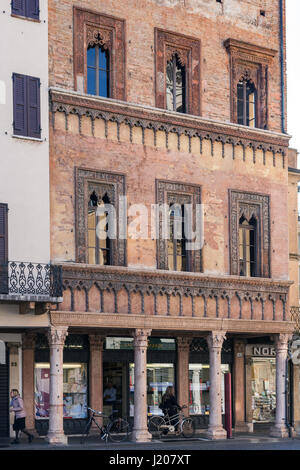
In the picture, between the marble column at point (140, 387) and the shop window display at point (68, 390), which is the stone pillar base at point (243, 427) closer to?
the marble column at point (140, 387)

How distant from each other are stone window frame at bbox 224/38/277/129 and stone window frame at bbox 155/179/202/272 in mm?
2776

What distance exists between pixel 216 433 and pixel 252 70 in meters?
10.7

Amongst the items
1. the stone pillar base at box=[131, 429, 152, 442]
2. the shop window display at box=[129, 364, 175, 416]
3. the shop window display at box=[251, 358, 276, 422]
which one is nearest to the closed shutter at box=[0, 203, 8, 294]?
the stone pillar base at box=[131, 429, 152, 442]

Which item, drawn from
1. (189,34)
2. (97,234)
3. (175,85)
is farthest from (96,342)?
(189,34)

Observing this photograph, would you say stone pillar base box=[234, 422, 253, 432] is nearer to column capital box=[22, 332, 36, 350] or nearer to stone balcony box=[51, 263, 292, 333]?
stone balcony box=[51, 263, 292, 333]

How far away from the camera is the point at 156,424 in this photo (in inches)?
1130

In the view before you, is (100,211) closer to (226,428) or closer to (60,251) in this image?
(60,251)

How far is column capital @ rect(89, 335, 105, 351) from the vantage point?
28703mm

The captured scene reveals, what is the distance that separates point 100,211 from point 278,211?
6183 millimetres

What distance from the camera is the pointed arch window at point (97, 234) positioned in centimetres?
2714

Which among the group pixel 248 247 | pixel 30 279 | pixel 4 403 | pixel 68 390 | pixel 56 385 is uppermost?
pixel 248 247

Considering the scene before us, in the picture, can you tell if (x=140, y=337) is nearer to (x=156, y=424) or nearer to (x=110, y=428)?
(x=110, y=428)

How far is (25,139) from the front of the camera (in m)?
25.7

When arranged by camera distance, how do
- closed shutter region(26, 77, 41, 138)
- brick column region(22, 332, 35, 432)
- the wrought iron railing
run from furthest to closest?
1. brick column region(22, 332, 35, 432)
2. closed shutter region(26, 77, 41, 138)
3. the wrought iron railing
